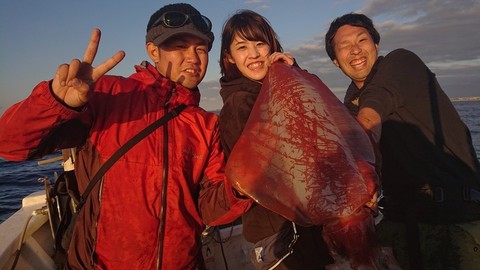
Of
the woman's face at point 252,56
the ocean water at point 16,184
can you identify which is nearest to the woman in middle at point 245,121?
the woman's face at point 252,56

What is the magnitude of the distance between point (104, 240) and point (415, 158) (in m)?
2.69

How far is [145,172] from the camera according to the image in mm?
2301

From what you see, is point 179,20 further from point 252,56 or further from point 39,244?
point 39,244

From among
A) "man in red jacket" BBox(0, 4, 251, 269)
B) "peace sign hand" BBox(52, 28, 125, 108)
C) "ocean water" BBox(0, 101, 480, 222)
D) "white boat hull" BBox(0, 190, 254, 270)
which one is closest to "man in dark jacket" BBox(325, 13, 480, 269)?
"man in red jacket" BBox(0, 4, 251, 269)

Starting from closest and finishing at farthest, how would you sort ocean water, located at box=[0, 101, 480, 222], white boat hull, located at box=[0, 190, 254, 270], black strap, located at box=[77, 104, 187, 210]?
black strap, located at box=[77, 104, 187, 210] < white boat hull, located at box=[0, 190, 254, 270] < ocean water, located at box=[0, 101, 480, 222]

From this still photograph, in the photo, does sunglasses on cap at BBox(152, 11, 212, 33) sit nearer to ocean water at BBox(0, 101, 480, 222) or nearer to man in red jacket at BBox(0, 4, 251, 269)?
man in red jacket at BBox(0, 4, 251, 269)

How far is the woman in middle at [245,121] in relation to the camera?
99.3 inches

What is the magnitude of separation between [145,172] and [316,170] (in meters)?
1.21

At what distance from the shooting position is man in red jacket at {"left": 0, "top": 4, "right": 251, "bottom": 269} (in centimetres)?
226

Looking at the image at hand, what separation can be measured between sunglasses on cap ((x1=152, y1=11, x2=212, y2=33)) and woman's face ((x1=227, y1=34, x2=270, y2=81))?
12.3 inches

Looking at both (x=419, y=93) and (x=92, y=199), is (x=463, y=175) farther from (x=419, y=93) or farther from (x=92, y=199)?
(x=92, y=199)

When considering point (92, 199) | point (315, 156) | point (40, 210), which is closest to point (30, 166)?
point (40, 210)

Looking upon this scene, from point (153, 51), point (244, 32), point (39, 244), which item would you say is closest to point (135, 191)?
point (153, 51)

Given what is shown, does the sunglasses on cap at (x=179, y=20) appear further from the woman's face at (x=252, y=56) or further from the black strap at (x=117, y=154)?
the black strap at (x=117, y=154)
